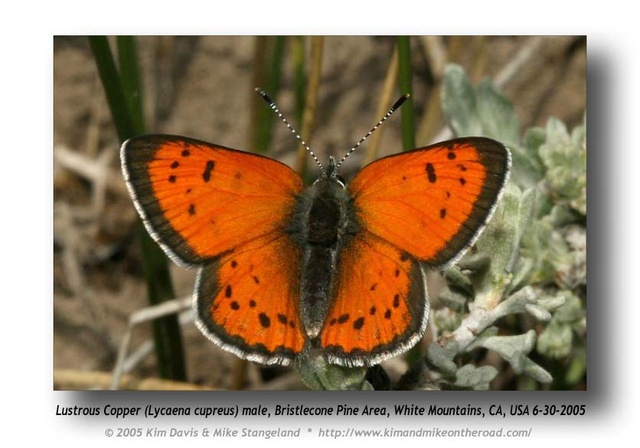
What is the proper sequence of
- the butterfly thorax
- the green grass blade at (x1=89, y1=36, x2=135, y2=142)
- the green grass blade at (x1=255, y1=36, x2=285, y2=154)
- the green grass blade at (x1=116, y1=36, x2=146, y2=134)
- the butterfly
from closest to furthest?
the butterfly
the butterfly thorax
the green grass blade at (x1=89, y1=36, x2=135, y2=142)
the green grass blade at (x1=116, y1=36, x2=146, y2=134)
the green grass blade at (x1=255, y1=36, x2=285, y2=154)

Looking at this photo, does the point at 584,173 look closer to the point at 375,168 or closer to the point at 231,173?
the point at 375,168

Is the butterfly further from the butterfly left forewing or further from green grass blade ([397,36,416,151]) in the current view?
green grass blade ([397,36,416,151])

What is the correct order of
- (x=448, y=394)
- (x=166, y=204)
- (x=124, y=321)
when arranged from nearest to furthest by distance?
(x=166, y=204) < (x=448, y=394) < (x=124, y=321)

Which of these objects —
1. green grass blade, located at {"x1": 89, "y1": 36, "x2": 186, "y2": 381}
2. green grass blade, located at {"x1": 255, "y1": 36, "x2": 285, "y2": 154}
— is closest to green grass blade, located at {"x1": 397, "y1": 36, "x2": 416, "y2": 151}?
green grass blade, located at {"x1": 255, "y1": 36, "x2": 285, "y2": 154}

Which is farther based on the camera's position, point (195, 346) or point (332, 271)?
point (195, 346)

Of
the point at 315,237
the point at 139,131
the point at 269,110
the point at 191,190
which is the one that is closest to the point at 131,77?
the point at 139,131

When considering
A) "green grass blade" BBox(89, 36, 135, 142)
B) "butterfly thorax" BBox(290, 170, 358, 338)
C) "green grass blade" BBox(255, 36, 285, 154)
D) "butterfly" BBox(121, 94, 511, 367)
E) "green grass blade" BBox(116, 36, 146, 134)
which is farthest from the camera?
"green grass blade" BBox(255, 36, 285, 154)
